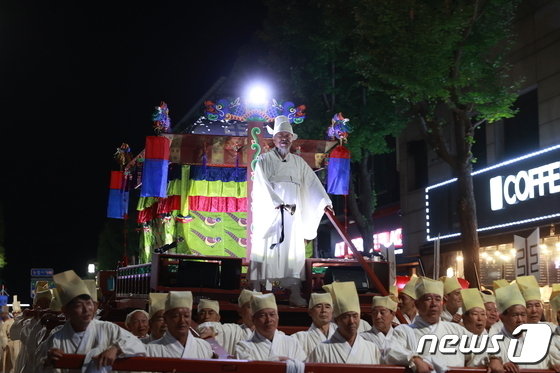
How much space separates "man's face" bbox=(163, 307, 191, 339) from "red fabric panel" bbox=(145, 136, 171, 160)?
5.28 metres

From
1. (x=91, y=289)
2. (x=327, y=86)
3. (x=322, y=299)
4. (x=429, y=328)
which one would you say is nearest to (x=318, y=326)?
(x=322, y=299)

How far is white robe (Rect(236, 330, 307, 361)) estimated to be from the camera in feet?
19.7

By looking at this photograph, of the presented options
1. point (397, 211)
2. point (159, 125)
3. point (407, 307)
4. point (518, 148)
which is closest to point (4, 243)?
point (397, 211)

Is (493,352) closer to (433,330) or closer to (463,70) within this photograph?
(433,330)

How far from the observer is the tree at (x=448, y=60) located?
54.5 ft

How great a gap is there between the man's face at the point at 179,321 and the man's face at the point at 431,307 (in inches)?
88.7

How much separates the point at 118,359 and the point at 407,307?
4767 millimetres

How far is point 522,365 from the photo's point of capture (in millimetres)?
6168

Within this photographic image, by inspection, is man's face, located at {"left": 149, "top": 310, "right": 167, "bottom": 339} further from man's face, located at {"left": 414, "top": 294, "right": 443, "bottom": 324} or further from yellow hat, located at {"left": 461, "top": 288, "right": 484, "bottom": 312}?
yellow hat, located at {"left": 461, "top": 288, "right": 484, "bottom": 312}

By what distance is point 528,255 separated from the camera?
411 inches

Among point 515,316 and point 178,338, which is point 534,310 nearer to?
point 515,316

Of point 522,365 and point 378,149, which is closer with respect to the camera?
point 522,365

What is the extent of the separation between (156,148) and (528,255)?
5778mm

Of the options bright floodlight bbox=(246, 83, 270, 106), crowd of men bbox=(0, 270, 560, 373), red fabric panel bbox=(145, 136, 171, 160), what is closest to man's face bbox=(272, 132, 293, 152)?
bright floodlight bbox=(246, 83, 270, 106)
